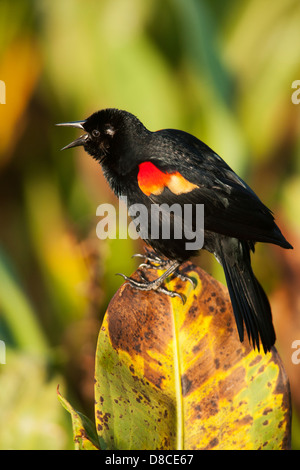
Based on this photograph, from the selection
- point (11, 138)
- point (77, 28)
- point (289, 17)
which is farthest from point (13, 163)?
point (289, 17)

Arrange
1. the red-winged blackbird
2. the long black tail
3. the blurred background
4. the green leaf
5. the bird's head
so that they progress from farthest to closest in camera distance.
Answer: the blurred background, the bird's head, the red-winged blackbird, the long black tail, the green leaf

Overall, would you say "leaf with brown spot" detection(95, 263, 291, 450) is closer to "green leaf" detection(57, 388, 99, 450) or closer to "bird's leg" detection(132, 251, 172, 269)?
"green leaf" detection(57, 388, 99, 450)

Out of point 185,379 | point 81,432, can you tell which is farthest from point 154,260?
point 81,432

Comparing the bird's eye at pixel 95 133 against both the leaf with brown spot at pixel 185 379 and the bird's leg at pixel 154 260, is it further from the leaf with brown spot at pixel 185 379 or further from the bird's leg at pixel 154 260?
the leaf with brown spot at pixel 185 379

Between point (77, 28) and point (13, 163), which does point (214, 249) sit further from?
point (77, 28)

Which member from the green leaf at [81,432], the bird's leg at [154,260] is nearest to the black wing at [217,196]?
the bird's leg at [154,260]

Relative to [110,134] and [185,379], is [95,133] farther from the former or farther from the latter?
[185,379]

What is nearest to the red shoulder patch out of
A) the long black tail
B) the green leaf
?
the long black tail
